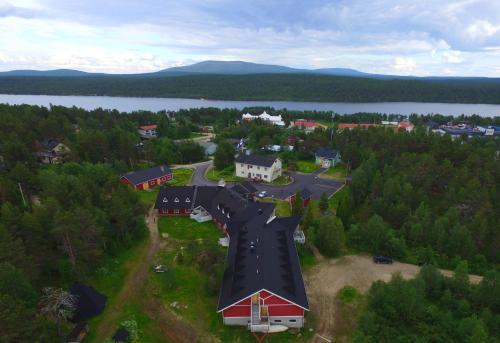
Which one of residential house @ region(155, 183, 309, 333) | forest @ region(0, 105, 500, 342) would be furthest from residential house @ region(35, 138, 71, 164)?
residential house @ region(155, 183, 309, 333)

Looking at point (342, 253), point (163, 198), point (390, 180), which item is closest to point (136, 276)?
Result: point (163, 198)

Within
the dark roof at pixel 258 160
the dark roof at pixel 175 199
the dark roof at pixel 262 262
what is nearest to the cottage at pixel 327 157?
the dark roof at pixel 258 160

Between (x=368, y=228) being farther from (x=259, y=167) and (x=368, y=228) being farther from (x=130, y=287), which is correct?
(x=259, y=167)

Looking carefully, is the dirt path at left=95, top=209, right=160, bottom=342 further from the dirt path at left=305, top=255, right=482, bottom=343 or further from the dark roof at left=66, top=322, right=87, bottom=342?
the dirt path at left=305, top=255, right=482, bottom=343

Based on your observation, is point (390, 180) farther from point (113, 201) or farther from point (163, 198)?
point (113, 201)

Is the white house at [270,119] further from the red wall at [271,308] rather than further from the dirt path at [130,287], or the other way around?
the red wall at [271,308]

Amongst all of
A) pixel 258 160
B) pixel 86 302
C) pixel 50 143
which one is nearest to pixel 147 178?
pixel 258 160

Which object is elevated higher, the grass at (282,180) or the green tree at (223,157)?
the green tree at (223,157)
